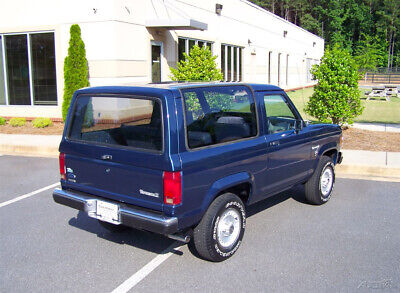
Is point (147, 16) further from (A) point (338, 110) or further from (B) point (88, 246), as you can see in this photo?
(B) point (88, 246)

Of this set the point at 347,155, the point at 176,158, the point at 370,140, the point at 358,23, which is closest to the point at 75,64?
the point at 347,155

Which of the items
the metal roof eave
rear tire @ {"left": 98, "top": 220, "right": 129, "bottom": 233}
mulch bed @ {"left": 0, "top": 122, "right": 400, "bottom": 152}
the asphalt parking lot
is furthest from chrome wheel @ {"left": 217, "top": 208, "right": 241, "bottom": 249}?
the metal roof eave

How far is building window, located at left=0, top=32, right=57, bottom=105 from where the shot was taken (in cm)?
1425

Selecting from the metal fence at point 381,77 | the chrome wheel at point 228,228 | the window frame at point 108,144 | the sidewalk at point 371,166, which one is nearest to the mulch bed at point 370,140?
the sidewalk at point 371,166

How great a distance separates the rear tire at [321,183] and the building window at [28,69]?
10.8 meters

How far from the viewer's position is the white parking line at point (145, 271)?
3.92 metres

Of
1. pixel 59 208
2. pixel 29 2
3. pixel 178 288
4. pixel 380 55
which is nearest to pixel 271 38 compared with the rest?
pixel 29 2

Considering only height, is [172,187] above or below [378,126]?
above

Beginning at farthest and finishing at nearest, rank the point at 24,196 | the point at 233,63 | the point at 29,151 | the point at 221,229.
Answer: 1. the point at 233,63
2. the point at 29,151
3. the point at 24,196
4. the point at 221,229

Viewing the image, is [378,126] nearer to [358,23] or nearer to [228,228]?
[228,228]

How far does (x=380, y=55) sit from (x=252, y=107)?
7224cm

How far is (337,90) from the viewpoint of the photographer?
11.3 m

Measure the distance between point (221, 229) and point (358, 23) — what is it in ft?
258

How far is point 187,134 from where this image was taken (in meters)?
4.07
